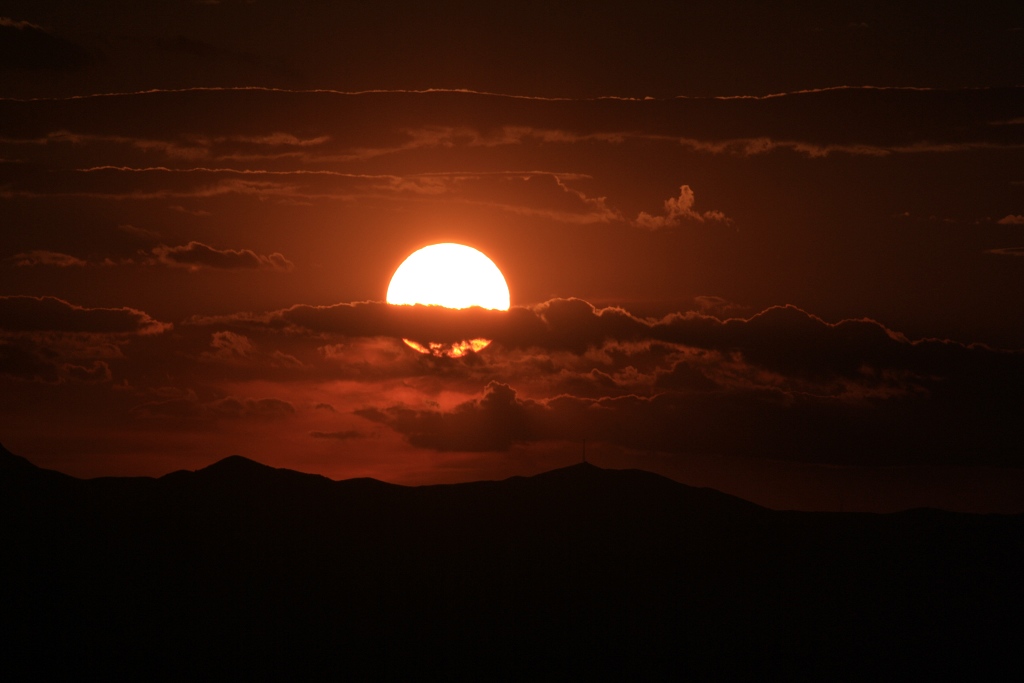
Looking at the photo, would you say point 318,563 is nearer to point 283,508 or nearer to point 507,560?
point 283,508

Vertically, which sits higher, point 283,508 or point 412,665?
point 283,508

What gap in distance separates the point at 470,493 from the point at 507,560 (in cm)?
2166

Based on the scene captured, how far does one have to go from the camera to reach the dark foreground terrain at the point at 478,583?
476ft

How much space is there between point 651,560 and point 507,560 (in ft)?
77.9

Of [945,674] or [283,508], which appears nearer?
[945,674]

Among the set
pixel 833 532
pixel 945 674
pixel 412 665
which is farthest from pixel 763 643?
Answer: pixel 412 665

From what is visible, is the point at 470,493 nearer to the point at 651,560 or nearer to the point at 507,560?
the point at 507,560

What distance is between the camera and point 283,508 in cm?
18300

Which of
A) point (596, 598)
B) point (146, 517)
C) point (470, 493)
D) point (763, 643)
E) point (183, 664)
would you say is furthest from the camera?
point (470, 493)

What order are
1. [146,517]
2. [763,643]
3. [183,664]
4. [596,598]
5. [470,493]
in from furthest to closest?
[470,493] → [146,517] → [596,598] → [763,643] → [183,664]

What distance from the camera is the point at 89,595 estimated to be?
15238 centimetres

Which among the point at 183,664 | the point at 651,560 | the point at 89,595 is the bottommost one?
the point at 183,664

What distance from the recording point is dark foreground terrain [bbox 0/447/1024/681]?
476 feet

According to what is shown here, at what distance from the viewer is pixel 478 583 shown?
166 meters
